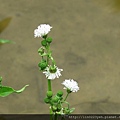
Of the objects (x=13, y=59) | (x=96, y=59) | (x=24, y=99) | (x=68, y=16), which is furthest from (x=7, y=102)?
(x=68, y=16)

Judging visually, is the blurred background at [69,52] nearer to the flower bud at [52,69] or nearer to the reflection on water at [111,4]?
the reflection on water at [111,4]

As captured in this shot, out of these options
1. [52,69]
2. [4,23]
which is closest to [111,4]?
[4,23]

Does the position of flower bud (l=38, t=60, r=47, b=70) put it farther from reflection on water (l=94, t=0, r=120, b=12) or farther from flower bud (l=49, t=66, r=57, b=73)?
reflection on water (l=94, t=0, r=120, b=12)

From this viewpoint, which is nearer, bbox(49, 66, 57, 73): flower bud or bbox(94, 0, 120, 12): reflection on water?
bbox(49, 66, 57, 73): flower bud

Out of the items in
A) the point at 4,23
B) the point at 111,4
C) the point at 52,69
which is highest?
the point at 111,4

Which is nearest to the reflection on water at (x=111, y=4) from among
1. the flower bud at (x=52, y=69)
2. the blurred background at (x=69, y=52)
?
the blurred background at (x=69, y=52)

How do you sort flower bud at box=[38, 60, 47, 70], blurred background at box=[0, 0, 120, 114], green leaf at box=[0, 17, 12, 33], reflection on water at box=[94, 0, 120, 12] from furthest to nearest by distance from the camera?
reflection on water at box=[94, 0, 120, 12]
green leaf at box=[0, 17, 12, 33]
blurred background at box=[0, 0, 120, 114]
flower bud at box=[38, 60, 47, 70]

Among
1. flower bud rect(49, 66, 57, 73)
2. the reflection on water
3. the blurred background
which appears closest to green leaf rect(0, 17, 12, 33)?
the blurred background

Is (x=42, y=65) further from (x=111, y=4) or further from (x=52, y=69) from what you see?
(x=111, y=4)
